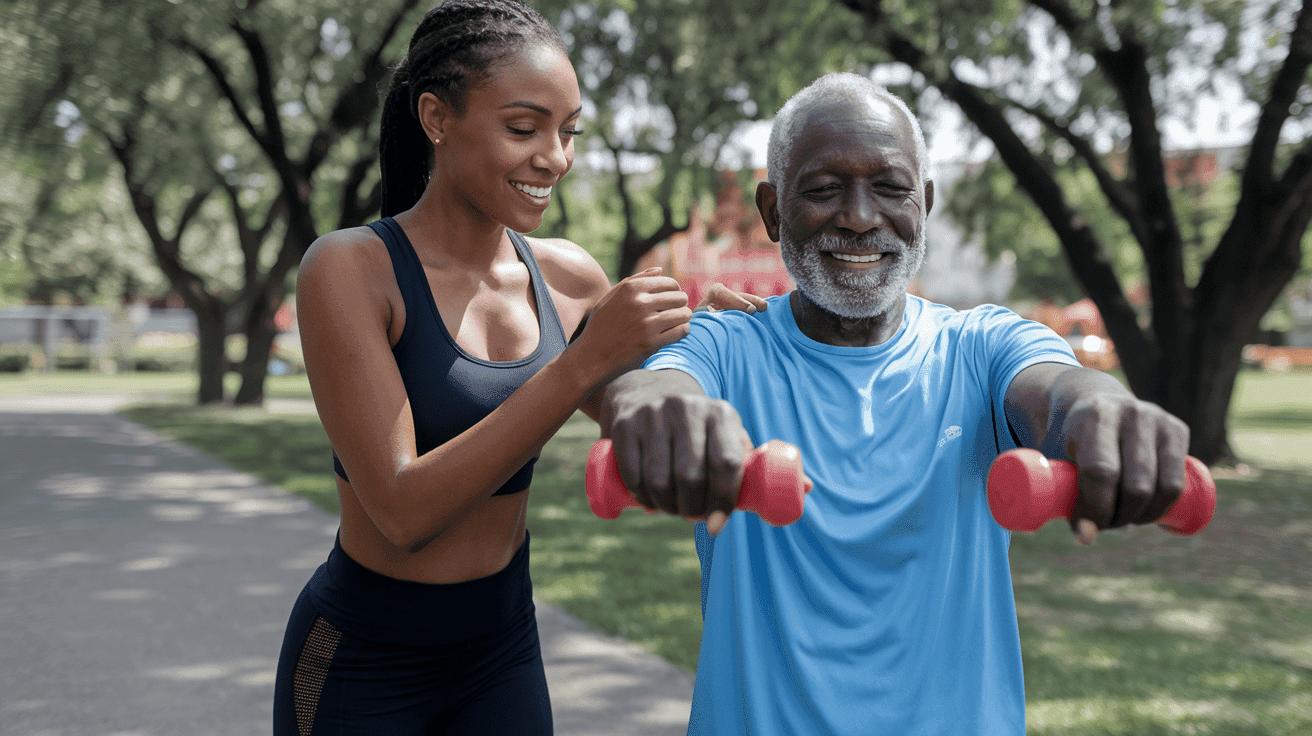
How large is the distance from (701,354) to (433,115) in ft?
2.49

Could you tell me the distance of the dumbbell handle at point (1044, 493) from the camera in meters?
1.05

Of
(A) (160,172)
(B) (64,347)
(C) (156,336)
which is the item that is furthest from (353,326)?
(C) (156,336)

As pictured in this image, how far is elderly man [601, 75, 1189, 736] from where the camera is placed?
146cm

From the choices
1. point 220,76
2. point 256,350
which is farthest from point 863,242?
point 256,350

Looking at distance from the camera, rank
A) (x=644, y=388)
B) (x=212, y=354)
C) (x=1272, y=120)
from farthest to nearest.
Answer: (x=212, y=354) < (x=1272, y=120) < (x=644, y=388)

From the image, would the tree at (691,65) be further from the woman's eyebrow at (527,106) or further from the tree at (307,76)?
the woman's eyebrow at (527,106)

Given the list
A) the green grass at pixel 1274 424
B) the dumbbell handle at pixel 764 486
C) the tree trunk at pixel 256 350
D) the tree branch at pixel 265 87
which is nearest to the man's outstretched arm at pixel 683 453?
the dumbbell handle at pixel 764 486

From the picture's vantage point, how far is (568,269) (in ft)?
7.17

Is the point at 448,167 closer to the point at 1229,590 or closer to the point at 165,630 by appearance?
the point at 165,630

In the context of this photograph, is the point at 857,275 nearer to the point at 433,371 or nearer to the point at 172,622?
the point at 433,371

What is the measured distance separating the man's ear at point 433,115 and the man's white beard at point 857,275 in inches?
27.3

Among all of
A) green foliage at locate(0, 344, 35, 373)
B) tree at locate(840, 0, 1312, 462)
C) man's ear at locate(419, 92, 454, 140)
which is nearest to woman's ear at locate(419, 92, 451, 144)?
man's ear at locate(419, 92, 454, 140)

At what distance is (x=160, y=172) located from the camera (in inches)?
737

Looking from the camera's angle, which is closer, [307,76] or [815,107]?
[815,107]
